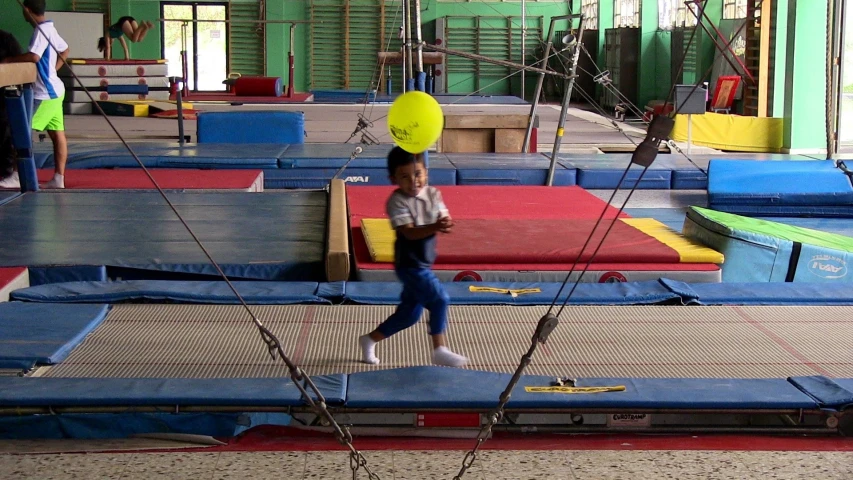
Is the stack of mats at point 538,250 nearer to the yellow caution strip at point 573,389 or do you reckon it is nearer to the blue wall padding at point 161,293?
the blue wall padding at point 161,293

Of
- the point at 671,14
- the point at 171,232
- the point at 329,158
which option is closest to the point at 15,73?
the point at 171,232

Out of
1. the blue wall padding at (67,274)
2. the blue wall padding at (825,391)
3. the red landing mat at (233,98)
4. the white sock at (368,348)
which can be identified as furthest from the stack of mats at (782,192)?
the red landing mat at (233,98)

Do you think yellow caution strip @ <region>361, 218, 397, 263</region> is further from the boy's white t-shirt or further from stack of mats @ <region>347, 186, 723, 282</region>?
the boy's white t-shirt

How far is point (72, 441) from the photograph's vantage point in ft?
8.51

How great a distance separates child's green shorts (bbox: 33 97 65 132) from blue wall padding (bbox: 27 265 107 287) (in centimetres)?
248

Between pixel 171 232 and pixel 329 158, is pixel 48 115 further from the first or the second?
pixel 329 158

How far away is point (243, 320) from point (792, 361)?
6.56ft

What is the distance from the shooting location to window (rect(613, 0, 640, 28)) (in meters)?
21.2

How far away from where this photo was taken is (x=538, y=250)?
4633mm

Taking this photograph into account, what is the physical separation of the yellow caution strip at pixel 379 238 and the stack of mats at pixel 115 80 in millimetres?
13042

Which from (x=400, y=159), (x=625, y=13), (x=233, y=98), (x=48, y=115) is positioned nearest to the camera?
(x=400, y=159)

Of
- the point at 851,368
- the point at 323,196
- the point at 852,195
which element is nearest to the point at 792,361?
the point at 851,368

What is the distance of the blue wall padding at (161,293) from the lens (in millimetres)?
3840

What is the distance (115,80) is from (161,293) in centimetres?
1504
